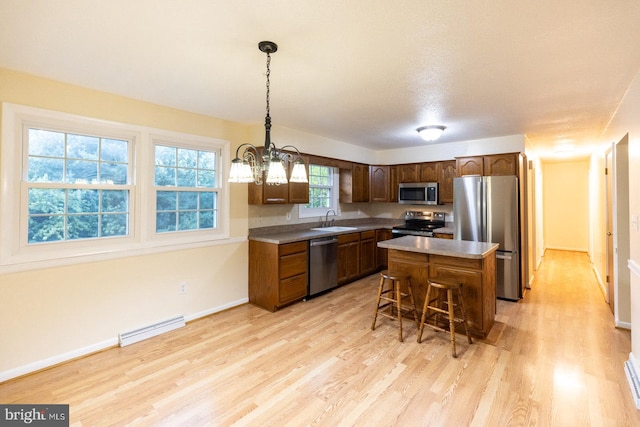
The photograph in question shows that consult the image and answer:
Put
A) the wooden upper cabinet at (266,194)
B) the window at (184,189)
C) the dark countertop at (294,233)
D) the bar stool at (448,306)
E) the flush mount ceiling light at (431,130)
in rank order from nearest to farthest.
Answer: the bar stool at (448,306), the window at (184,189), the dark countertop at (294,233), the wooden upper cabinet at (266,194), the flush mount ceiling light at (431,130)

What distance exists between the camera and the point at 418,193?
18.2ft

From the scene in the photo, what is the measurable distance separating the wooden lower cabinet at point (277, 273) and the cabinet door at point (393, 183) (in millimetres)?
2620

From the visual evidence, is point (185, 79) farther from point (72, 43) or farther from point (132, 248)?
point (132, 248)

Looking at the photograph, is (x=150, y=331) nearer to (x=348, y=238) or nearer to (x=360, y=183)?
(x=348, y=238)

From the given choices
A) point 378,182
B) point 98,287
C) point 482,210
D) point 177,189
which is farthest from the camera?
point 378,182

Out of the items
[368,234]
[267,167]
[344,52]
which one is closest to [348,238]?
[368,234]

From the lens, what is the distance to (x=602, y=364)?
97.7 inches

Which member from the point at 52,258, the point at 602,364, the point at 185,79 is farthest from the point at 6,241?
the point at 602,364

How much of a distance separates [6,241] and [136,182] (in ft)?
3.54

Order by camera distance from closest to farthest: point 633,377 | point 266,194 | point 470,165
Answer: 1. point 633,377
2. point 266,194
3. point 470,165

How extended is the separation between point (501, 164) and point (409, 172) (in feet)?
5.44

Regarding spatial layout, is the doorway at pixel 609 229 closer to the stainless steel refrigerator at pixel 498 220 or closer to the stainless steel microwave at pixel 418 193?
the stainless steel refrigerator at pixel 498 220

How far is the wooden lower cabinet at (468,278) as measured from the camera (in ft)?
9.61

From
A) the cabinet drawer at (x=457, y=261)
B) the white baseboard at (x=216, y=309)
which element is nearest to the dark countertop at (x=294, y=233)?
the white baseboard at (x=216, y=309)
